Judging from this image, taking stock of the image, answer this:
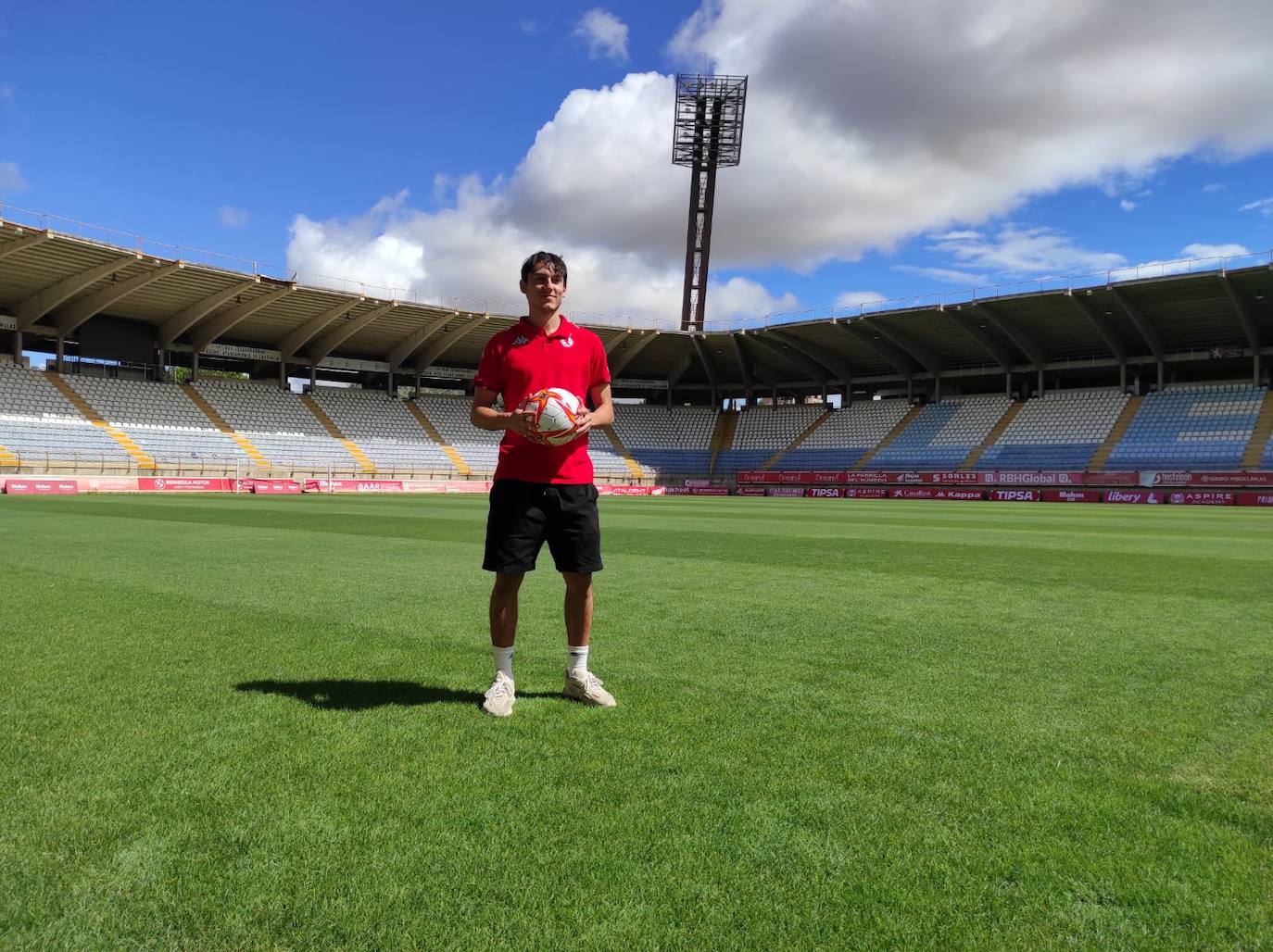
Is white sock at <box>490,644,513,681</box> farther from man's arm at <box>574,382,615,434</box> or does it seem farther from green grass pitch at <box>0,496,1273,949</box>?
man's arm at <box>574,382,615,434</box>

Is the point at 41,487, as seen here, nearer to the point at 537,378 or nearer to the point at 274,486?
the point at 274,486

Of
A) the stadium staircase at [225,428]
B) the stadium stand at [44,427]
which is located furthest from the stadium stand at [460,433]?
the stadium stand at [44,427]

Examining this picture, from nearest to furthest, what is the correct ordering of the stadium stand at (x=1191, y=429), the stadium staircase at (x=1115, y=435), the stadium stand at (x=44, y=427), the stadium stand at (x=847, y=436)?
the stadium stand at (x=44, y=427)
the stadium stand at (x=1191, y=429)
the stadium staircase at (x=1115, y=435)
the stadium stand at (x=847, y=436)

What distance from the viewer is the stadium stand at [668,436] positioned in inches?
2286

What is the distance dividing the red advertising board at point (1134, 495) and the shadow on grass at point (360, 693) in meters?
41.0

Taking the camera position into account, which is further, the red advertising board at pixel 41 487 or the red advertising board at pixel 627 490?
the red advertising board at pixel 627 490

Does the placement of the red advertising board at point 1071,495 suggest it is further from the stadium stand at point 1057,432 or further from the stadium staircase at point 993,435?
the stadium staircase at point 993,435

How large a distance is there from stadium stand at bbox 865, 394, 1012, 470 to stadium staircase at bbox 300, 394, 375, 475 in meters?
30.3

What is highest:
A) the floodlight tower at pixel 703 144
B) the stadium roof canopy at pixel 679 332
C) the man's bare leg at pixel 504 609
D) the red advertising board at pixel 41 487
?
the floodlight tower at pixel 703 144

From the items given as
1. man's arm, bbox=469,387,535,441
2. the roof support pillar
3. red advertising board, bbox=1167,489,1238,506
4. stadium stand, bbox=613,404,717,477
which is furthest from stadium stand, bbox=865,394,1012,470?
man's arm, bbox=469,387,535,441

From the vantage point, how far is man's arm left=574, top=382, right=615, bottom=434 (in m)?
3.82

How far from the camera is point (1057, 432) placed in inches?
1827

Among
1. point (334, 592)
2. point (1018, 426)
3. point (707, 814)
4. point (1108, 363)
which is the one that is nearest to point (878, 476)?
point (1018, 426)

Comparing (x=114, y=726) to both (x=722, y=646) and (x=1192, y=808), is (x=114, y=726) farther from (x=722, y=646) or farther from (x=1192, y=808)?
(x=1192, y=808)
